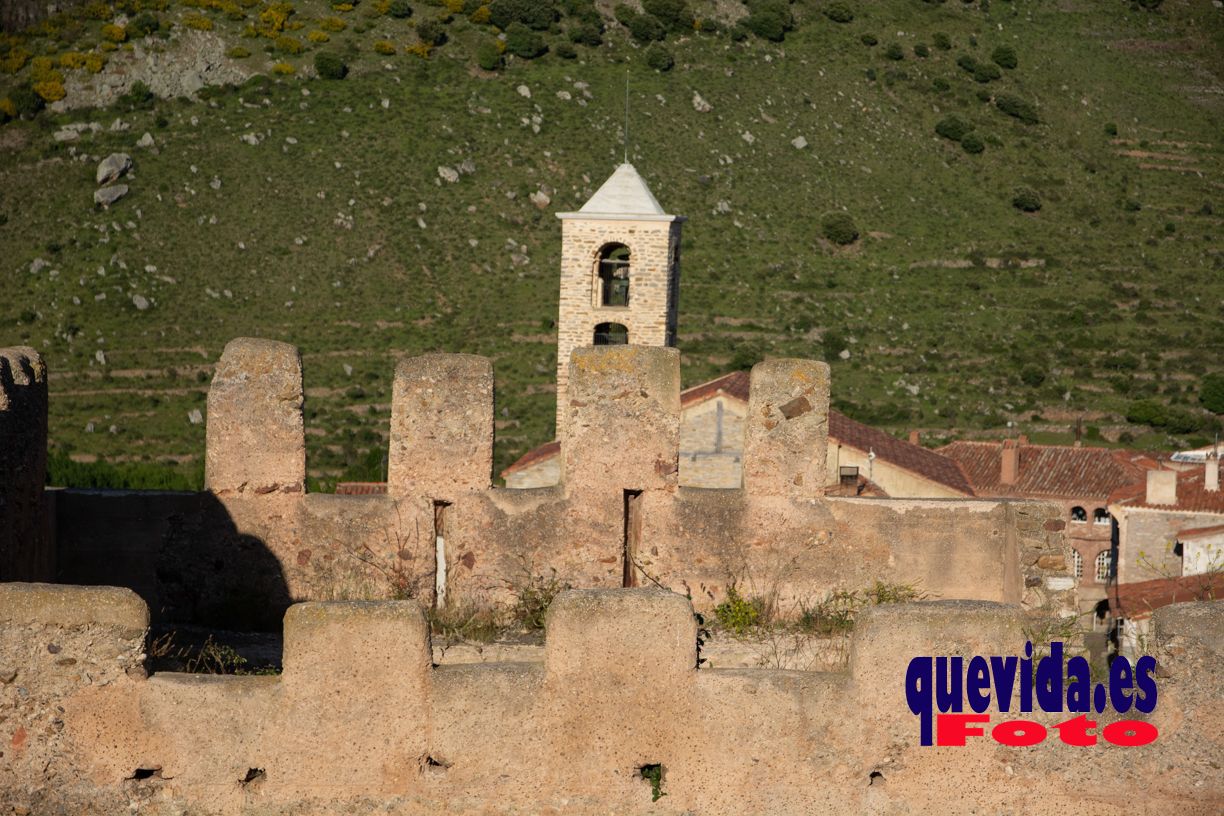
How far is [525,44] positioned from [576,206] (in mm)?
12534

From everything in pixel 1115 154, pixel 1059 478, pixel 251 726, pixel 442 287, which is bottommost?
pixel 251 726

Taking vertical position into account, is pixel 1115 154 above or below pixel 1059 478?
above

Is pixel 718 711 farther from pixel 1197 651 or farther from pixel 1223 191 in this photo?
pixel 1223 191

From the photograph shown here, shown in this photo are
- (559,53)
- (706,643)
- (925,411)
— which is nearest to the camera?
(706,643)

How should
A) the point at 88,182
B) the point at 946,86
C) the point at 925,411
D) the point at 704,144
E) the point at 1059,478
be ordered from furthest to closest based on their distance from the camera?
the point at 946,86, the point at 704,144, the point at 88,182, the point at 925,411, the point at 1059,478

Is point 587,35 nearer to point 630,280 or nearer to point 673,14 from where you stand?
point 673,14

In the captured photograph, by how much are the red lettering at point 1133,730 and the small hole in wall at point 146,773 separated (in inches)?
182

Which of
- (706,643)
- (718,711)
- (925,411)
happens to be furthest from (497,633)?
(925,411)

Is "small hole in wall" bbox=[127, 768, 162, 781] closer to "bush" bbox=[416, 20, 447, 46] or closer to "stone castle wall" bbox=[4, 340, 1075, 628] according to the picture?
"stone castle wall" bbox=[4, 340, 1075, 628]

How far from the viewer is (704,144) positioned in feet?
216

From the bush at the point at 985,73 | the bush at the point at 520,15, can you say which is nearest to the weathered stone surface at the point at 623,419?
the bush at the point at 520,15

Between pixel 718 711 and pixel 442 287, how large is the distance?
48125mm

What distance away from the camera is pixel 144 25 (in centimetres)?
6856

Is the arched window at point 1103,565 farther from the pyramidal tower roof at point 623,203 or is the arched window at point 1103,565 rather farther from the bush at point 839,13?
the bush at point 839,13
